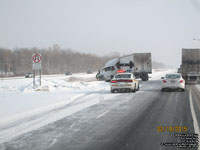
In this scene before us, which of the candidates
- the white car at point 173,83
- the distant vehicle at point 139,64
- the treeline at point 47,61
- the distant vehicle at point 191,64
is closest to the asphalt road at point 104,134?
the white car at point 173,83

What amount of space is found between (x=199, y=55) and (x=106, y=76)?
1473 centimetres

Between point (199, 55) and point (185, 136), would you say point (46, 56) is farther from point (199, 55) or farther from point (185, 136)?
point (185, 136)

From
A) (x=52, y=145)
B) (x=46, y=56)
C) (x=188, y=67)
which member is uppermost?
(x=46, y=56)

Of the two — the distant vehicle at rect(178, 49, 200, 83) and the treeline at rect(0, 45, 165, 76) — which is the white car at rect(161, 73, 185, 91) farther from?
the treeline at rect(0, 45, 165, 76)

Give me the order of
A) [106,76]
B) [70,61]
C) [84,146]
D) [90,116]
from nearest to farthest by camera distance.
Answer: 1. [84,146]
2. [90,116]
3. [106,76]
4. [70,61]

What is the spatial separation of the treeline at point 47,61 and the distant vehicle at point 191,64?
206ft

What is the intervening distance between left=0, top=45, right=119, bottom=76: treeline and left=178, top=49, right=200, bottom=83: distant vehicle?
6270 centimetres

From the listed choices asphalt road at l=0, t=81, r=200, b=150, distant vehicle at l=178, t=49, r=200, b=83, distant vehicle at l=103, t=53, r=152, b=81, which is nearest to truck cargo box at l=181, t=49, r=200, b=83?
distant vehicle at l=178, t=49, r=200, b=83

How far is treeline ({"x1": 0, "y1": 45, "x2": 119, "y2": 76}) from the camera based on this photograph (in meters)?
100

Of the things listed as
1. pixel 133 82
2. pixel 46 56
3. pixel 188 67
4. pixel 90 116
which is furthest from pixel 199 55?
pixel 46 56

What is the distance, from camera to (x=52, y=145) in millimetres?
5266

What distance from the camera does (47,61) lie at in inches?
4754

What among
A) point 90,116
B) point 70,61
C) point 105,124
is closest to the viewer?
point 105,124

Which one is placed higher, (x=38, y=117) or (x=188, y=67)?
(x=188, y=67)
